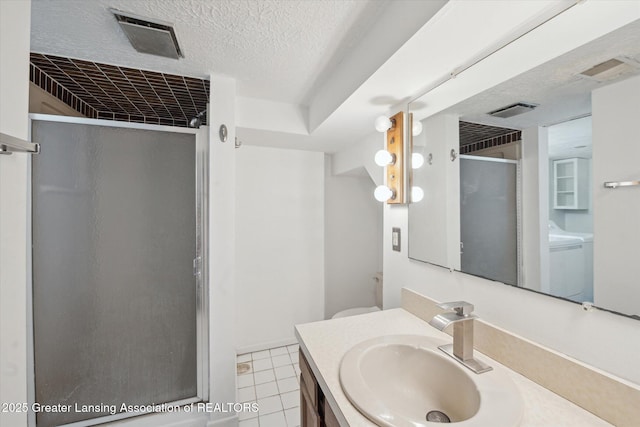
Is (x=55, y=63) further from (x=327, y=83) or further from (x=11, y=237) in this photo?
(x=327, y=83)

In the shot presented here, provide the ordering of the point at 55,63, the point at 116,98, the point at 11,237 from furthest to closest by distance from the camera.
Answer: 1. the point at 116,98
2. the point at 55,63
3. the point at 11,237

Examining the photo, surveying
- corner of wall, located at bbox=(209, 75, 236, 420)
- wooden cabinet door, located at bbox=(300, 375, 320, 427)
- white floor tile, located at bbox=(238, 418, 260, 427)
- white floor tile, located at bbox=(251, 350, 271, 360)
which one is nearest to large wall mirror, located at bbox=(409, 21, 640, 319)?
wooden cabinet door, located at bbox=(300, 375, 320, 427)

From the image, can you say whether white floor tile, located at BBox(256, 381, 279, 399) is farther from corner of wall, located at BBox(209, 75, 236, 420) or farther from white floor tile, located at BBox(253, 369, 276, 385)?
corner of wall, located at BBox(209, 75, 236, 420)

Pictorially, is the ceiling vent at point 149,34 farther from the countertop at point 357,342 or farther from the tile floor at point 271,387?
the tile floor at point 271,387

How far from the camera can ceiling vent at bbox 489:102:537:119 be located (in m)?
0.85

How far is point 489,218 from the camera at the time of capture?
3.27 feet

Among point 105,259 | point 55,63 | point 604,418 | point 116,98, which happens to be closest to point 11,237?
point 105,259

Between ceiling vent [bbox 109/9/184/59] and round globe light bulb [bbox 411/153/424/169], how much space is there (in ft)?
4.41

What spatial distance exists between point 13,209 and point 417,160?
63.9 inches

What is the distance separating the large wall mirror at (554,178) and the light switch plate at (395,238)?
0.28 meters

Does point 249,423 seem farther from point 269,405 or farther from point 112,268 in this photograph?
point 112,268

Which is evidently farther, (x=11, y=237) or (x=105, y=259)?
(x=105, y=259)

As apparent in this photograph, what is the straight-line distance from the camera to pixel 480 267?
98cm

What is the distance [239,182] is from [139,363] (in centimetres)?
154
